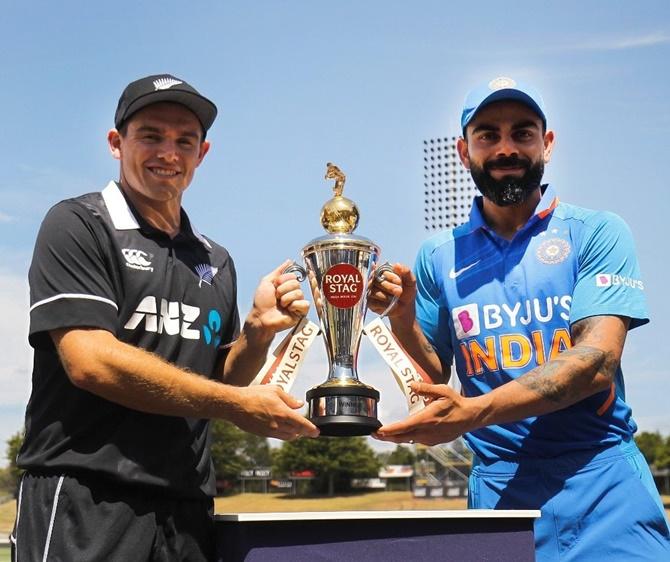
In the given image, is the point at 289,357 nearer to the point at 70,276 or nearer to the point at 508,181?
the point at 70,276

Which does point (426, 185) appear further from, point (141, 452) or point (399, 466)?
point (399, 466)

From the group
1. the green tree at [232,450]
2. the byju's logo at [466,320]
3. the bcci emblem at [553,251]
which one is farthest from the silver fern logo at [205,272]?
the green tree at [232,450]

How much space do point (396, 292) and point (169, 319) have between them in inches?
34.1

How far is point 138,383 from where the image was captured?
2.51 m

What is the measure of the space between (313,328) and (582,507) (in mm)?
1140

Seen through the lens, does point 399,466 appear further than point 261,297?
Yes

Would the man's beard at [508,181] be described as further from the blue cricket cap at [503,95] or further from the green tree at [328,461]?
the green tree at [328,461]

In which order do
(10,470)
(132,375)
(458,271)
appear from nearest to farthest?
1. (132,375)
2. (458,271)
3. (10,470)

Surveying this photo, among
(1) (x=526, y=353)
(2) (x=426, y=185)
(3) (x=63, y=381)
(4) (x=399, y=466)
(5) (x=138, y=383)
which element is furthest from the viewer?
(4) (x=399, y=466)

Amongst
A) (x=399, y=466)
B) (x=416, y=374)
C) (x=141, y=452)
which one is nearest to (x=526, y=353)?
(x=416, y=374)

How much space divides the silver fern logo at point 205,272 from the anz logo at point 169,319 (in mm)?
136

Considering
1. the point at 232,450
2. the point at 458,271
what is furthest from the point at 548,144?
the point at 232,450

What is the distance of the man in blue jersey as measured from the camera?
9.64 feet

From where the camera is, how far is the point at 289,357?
10.00 feet
